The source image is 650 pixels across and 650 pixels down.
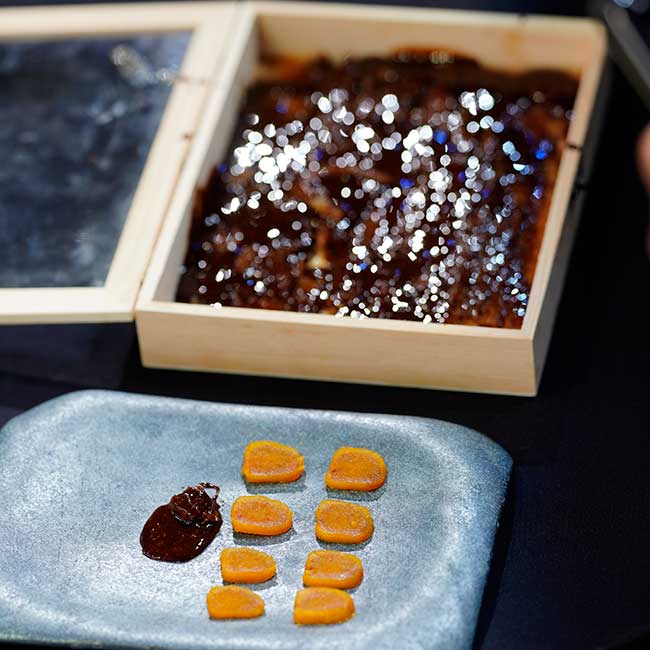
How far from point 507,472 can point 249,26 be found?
1215 mm

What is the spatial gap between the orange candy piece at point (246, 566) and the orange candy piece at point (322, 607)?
0.24 feet

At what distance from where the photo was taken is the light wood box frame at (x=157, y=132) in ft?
6.45

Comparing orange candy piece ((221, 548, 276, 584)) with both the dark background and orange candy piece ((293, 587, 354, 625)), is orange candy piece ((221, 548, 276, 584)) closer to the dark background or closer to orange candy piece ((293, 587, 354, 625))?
orange candy piece ((293, 587, 354, 625))

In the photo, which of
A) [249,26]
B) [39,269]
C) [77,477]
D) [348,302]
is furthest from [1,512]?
[249,26]

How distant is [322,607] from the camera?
60.2 inches

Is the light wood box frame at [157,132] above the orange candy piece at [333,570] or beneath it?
above

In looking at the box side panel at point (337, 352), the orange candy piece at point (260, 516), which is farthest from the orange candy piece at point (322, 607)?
the box side panel at point (337, 352)

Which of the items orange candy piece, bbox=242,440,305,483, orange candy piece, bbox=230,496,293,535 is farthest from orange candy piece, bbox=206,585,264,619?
orange candy piece, bbox=242,440,305,483

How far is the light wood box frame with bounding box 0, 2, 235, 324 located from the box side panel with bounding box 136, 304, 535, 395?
0.32ft

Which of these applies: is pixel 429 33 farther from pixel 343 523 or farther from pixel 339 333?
pixel 343 523

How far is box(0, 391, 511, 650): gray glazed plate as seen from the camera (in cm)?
151

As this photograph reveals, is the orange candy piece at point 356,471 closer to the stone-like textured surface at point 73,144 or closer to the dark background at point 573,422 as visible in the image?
the dark background at point 573,422

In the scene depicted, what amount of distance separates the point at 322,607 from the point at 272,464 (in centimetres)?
29

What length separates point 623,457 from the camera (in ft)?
5.91
